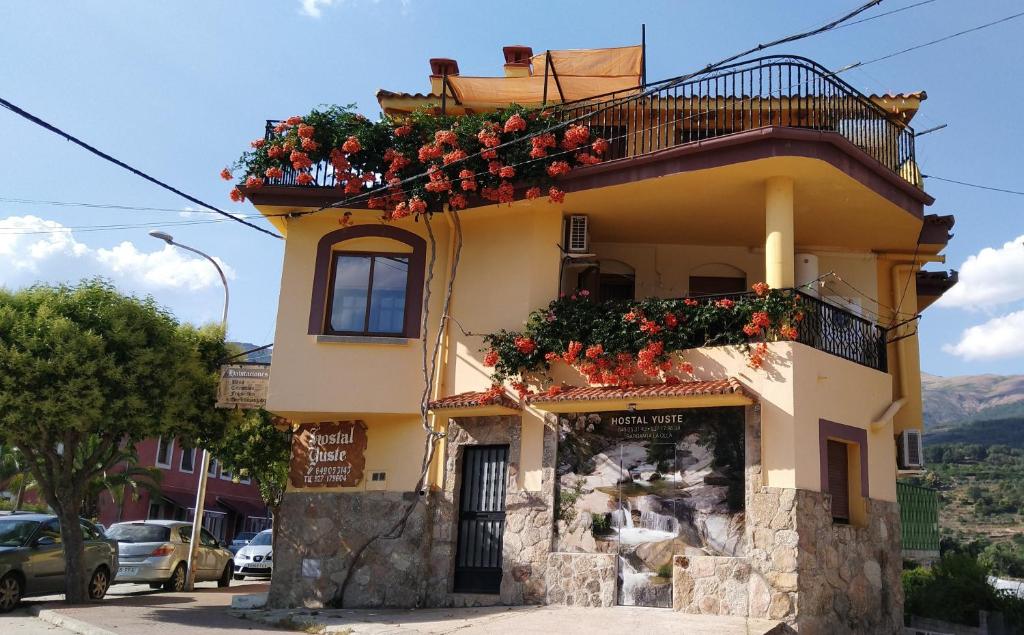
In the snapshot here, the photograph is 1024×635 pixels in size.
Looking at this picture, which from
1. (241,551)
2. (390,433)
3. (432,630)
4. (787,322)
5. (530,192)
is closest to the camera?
(432,630)

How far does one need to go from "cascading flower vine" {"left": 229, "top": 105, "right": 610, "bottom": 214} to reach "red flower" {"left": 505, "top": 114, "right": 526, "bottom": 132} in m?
0.02

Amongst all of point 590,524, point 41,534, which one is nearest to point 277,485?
point 41,534

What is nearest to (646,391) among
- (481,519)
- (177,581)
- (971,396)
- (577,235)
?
(577,235)

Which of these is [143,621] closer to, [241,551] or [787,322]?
[787,322]

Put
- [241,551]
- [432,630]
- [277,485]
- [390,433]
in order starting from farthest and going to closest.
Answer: [241,551], [277,485], [390,433], [432,630]

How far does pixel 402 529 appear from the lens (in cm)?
1476

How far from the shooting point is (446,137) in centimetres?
1476

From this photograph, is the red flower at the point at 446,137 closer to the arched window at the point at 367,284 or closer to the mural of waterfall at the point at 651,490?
the arched window at the point at 367,284

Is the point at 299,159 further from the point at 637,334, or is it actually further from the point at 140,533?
the point at 140,533

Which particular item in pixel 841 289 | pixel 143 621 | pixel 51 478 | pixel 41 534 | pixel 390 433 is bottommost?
pixel 143 621

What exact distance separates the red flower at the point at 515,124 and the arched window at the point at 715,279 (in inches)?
171

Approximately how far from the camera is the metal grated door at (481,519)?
561 inches

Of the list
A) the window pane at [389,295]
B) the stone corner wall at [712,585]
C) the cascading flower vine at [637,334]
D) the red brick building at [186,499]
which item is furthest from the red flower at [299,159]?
the red brick building at [186,499]

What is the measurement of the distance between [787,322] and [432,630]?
6316mm
